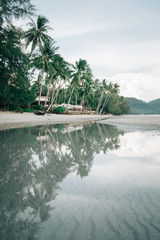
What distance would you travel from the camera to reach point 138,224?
67.7 inches

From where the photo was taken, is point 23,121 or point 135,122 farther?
point 135,122

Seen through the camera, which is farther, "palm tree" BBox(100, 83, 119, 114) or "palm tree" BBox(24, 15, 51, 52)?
"palm tree" BBox(100, 83, 119, 114)

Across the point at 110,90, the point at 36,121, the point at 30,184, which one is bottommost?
the point at 36,121

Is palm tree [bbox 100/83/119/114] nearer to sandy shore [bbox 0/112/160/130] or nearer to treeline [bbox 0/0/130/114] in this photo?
treeline [bbox 0/0/130/114]

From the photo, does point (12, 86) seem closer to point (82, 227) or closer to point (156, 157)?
point (156, 157)

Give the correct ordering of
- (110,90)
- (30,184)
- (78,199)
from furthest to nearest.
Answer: (110,90) → (30,184) → (78,199)

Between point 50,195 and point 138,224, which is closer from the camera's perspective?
point 138,224

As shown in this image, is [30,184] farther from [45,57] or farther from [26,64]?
[45,57]

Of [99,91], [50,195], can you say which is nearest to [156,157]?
[50,195]

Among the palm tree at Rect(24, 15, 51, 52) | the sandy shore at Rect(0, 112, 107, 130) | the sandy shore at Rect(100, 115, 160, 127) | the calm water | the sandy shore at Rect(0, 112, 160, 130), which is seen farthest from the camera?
the palm tree at Rect(24, 15, 51, 52)

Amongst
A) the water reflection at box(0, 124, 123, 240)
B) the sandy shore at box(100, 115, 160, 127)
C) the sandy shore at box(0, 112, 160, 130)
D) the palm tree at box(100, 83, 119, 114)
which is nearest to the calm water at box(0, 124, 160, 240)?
the water reflection at box(0, 124, 123, 240)

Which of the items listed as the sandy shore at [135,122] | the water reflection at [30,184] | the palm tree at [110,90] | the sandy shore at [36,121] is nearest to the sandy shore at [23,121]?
the sandy shore at [36,121]

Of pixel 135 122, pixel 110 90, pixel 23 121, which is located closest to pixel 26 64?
pixel 23 121

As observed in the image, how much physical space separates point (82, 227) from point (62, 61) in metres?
36.3
